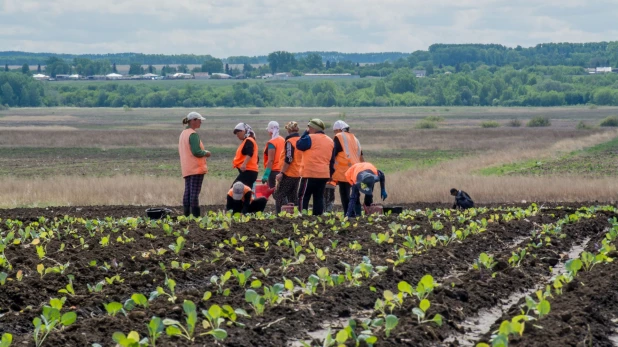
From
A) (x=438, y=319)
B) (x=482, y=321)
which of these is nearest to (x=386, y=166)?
(x=482, y=321)

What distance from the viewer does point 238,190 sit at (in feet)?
45.5

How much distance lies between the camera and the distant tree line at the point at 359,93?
152375 mm

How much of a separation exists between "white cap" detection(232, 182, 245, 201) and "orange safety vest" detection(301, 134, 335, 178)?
81cm

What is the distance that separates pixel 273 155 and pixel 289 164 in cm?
46

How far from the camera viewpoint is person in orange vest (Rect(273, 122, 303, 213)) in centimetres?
1410

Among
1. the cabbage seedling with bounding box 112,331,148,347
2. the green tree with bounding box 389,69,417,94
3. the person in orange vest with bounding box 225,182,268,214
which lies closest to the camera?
the cabbage seedling with bounding box 112,331,148,347

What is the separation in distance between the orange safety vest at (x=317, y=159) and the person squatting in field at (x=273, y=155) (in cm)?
60

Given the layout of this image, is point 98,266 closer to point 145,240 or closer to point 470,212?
point 145,240

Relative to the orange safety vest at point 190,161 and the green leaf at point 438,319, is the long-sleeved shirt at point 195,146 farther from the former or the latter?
the green leaf at point 438,319

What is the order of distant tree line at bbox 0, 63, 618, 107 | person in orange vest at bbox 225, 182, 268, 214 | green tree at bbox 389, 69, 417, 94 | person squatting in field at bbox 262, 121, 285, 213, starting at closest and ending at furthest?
person in orange vest at bbox 225, 182, 268, 214 < person squatting in field at bbox 262, 121, 285, 213 < distant tree line at bbox 0, 63, 618, 107 < green tree at bbox 389, 69, 417, 94

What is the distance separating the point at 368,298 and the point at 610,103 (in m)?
145

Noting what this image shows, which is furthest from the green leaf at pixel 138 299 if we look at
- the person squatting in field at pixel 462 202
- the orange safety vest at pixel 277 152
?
the person squatting in field at pixel 462 202

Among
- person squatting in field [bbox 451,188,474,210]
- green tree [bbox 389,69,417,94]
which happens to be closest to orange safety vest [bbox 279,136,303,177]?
person squatting in field [bbox 451,188,474,210]

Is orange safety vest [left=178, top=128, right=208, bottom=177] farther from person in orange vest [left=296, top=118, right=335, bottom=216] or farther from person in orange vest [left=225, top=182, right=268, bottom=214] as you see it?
person in orange vest [left=296, top=118, right=335, bottom=216]
